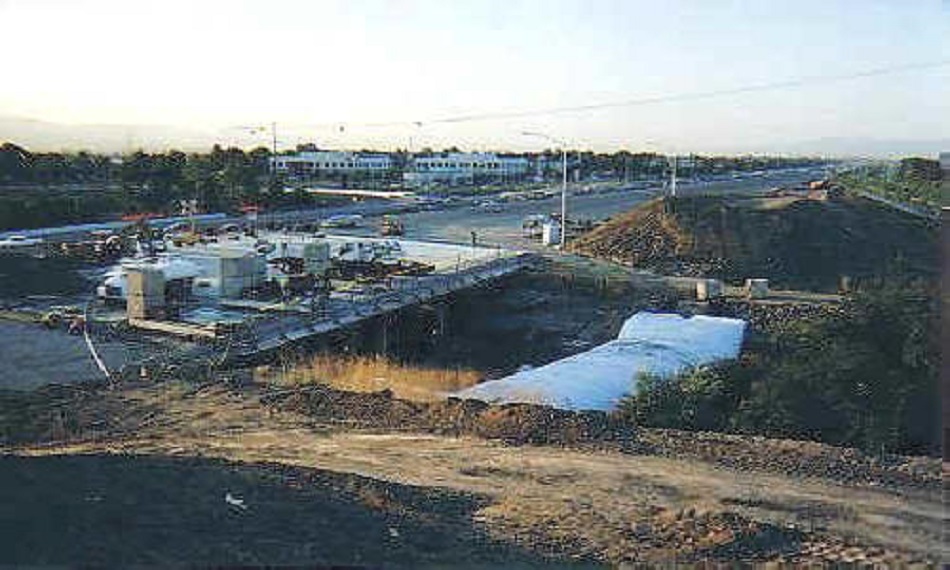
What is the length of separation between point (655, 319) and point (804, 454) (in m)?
14.4

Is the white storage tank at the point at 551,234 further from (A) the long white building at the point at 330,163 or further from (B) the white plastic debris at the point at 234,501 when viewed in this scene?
(A) the long white building at the point at 330,163

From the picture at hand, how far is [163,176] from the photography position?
2876 inches

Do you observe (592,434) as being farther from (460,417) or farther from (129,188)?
(129,188)

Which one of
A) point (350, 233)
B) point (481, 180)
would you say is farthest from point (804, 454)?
point (481, 180)

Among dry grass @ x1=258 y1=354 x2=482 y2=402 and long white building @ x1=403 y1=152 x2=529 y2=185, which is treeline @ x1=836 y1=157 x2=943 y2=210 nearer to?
dry grass @ x1=258 y1=354 x2=482 y2=402

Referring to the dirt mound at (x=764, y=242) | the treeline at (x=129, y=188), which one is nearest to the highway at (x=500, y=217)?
the dirt mound at (x=764, y=242)

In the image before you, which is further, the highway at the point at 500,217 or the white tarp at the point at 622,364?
the highway at the point at 500,217

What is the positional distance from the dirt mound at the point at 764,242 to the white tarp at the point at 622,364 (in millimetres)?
14730

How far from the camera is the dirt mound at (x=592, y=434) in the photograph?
40.4ft

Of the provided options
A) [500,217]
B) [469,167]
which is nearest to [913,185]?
[500,217]

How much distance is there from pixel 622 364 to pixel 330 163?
12784cm

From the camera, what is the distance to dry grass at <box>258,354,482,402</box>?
61.3 ft

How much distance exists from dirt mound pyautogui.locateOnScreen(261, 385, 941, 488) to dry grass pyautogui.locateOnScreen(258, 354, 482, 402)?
1268mm

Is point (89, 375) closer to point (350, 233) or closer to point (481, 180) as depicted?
point (350, 233)
